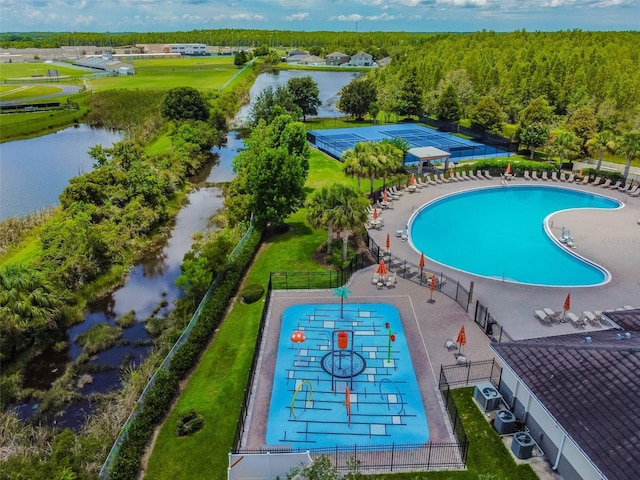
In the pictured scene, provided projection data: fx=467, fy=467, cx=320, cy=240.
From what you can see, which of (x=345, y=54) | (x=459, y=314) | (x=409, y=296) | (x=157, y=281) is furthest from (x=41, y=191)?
(x=345, y=54)

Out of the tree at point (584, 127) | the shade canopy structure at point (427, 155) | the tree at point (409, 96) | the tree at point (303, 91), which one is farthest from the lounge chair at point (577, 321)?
the tree at point (409, 96)

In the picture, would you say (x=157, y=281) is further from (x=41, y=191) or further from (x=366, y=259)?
(x=41, y=191)

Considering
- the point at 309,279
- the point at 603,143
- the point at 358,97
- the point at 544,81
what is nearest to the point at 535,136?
the point at 603,143

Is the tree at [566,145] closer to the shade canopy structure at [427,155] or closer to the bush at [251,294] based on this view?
the shade canopy structure at [427,155]

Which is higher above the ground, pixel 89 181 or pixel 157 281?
pixel 89 181

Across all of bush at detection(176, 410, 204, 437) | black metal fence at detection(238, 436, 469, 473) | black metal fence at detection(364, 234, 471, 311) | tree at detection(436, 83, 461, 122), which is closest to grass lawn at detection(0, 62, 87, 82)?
tree at detection(436, 83, 461, 122)

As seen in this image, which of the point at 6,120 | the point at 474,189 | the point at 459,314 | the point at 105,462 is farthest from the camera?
the point at 6,120

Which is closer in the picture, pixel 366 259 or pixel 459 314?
pixel 459 314
